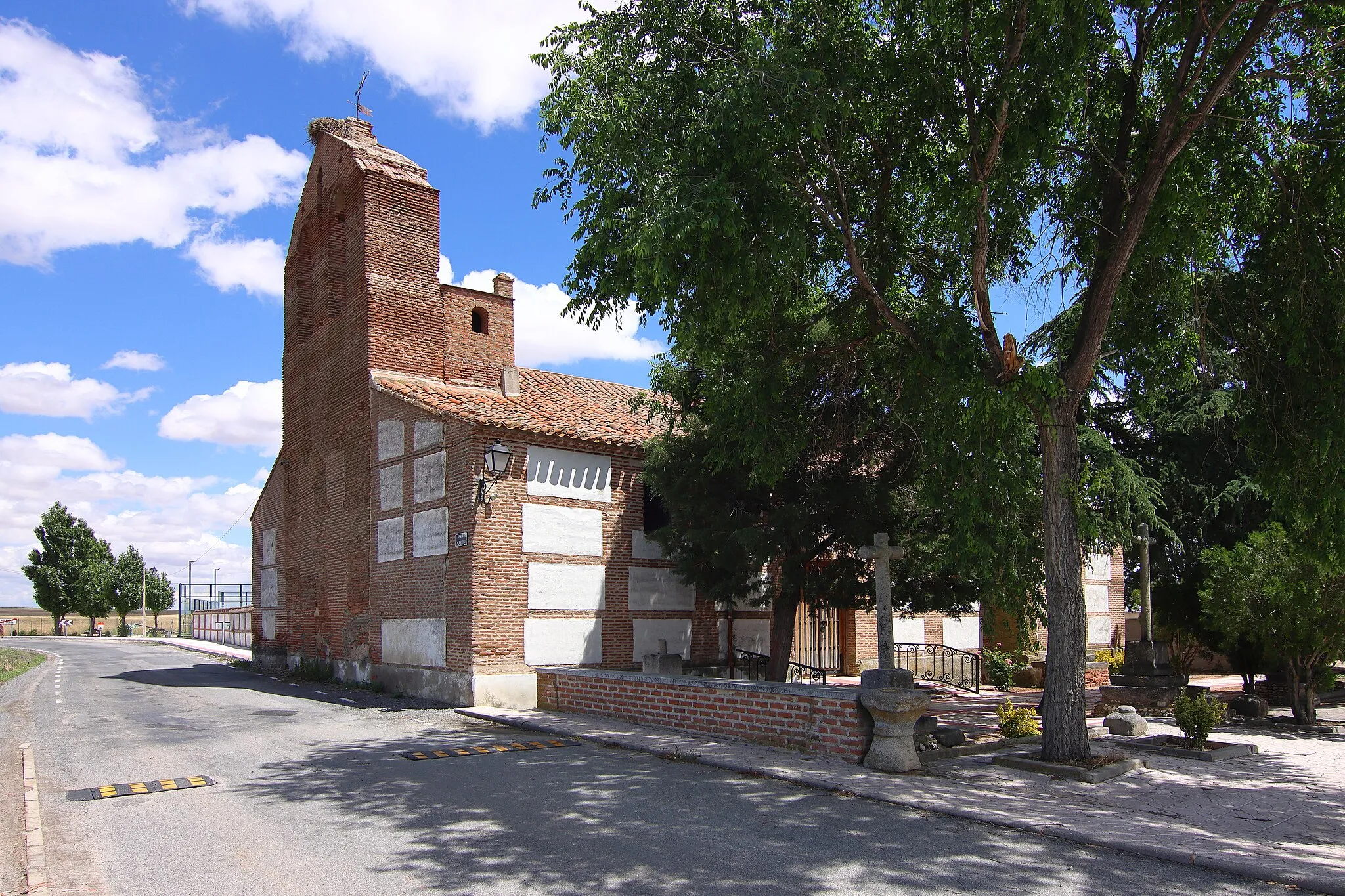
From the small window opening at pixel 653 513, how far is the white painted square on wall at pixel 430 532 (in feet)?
12.1

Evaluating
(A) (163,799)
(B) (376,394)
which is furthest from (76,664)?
(A) (163,799)

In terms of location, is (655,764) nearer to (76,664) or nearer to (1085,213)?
(1085,213)

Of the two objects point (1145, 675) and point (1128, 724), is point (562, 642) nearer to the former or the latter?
point (1128, 724)

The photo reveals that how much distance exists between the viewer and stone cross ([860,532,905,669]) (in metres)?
10.3

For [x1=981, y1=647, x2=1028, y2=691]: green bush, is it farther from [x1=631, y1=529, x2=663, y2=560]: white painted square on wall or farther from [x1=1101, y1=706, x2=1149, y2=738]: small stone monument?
[x1=1101, y1=706, x2=1149, y2=738]: small stone monument

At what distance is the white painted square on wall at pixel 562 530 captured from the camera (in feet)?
50.4

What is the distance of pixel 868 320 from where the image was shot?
11.6 meters

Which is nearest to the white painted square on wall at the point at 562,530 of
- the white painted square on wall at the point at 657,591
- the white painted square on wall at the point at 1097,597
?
the white painted square on wall at the point at 657,591

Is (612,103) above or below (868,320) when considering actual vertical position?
above

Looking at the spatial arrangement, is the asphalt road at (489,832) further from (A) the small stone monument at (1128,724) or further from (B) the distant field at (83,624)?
(B) the distant field at (83,624)

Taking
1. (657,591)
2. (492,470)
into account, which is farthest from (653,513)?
(492,470)

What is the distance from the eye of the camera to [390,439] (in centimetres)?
1761

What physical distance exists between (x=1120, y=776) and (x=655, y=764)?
4.60 m

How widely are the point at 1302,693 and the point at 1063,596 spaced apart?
661cm
